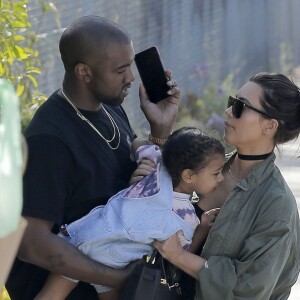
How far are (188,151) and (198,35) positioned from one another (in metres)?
7.34

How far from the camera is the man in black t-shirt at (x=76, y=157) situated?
3369 millimetres

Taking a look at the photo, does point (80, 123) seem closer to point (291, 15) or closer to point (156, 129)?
point (156, 129)

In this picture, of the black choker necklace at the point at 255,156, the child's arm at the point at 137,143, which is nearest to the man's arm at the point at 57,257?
the child's arm at the point at 137,143

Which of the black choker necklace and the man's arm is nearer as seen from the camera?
the man's arm

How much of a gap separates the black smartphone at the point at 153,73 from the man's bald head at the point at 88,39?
284mm

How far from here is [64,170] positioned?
3.39 metres

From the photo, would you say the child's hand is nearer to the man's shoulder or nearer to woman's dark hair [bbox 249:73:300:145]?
woman's dark hair [bbox 249:73:300:145]

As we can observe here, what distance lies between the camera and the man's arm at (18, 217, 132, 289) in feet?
11.1

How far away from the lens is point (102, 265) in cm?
347

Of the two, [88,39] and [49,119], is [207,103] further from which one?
[49,119]

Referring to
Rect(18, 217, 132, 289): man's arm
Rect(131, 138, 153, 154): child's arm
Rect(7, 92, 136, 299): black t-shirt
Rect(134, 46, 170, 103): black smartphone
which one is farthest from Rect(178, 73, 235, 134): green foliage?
Rect(18, 217, 132, 289): man's arm

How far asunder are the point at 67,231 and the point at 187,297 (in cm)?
54

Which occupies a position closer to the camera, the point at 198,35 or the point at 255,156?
the point at 255,156

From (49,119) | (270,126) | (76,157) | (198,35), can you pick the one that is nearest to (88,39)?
(49,119)
